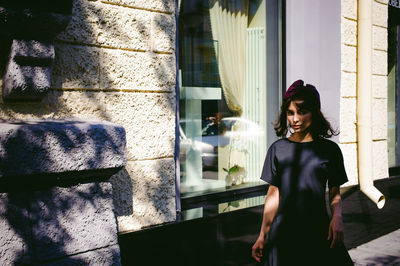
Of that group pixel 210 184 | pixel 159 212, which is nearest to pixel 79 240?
pixel 159 212

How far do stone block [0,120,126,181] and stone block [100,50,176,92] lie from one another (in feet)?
1.99

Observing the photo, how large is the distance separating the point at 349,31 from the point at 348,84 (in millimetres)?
702

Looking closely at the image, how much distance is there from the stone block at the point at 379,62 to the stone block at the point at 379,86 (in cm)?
8

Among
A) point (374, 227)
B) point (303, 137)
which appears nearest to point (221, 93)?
point (303, 137)

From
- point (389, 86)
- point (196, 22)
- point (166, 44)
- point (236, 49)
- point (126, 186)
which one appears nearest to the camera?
point (126, 186)

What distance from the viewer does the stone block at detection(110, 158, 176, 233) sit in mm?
3615

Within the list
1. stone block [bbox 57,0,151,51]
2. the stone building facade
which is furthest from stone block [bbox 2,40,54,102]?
stone block [bbox 57,0,151,51]

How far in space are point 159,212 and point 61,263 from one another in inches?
48.4

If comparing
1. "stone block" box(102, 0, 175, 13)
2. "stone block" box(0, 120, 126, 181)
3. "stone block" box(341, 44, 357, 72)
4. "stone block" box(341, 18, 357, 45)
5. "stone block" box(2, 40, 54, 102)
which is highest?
"stone block" box(341, 18, 357, 45)

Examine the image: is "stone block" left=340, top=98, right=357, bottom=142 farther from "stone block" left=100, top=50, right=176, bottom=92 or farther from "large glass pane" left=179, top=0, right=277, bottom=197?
"stone block" left=100, top=50, right=176, bottom=92

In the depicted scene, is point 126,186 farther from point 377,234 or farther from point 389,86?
point 389,86

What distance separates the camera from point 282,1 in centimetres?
571

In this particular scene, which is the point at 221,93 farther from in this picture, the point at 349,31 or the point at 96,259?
the point at 96,259

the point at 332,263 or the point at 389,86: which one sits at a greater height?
the point at 389,86
